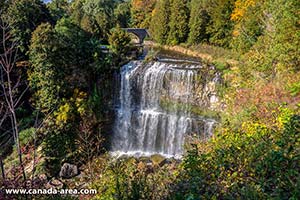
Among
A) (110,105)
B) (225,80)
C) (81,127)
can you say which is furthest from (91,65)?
(225,80)

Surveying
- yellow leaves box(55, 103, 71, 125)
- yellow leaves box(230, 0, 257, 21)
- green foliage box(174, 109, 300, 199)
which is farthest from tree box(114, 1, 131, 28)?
green foliage box(174, 109, 300, 199)

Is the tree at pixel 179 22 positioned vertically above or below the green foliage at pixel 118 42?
above

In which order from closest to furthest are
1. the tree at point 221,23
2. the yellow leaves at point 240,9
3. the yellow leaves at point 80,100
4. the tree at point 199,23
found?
1. the yellow leaves at point 80,100
2. the yellow leaves at point 240,9
3. the tree at point 221,23
4. the tree at point 199,23

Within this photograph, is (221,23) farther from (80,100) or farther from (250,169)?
(250,169)

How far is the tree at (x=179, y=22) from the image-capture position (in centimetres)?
2381

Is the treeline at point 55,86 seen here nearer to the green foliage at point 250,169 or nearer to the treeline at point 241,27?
the treeline at point 241,27

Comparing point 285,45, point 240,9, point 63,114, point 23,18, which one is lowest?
point 63,114

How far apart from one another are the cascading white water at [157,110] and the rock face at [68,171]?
270 cm

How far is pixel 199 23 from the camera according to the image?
22375 mm

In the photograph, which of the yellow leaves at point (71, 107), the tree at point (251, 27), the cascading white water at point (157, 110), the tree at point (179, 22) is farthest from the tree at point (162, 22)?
Result: the yellow leaves at point (71, 107)

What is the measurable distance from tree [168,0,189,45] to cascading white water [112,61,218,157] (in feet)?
29.6

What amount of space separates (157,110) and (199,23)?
34.1ft

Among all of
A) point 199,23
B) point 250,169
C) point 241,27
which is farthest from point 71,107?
point 199,23

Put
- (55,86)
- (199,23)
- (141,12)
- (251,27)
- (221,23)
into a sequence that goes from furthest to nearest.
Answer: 1. (141,12)
2. (199,23)
3. (221,23)
4. (251,27)
5. (55,86)
